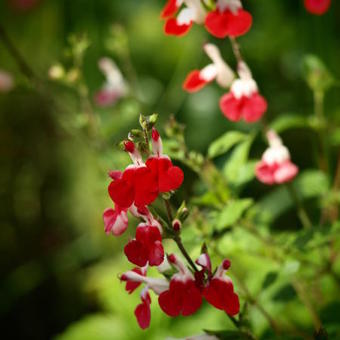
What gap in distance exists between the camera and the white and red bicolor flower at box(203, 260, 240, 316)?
0.76m

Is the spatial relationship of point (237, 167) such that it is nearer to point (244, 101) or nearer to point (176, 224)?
point (244, 101)

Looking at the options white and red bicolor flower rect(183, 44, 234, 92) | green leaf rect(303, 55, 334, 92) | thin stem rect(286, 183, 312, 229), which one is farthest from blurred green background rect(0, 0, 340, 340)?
white and red bicolor flower rect(183, 44, 234, 92)

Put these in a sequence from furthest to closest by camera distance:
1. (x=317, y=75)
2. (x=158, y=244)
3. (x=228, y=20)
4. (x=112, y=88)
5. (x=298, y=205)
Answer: (x=112, y=88)
(x=317, y=75)
(x=298, y=205)
(x=228, y=20)
(x=158, y=244)

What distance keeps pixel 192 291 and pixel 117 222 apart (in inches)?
6.0

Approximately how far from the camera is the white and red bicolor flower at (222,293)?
76 centimetres

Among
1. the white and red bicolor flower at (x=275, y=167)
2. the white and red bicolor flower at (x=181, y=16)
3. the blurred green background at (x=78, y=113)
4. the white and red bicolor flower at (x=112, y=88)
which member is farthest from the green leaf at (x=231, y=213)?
the blurred green background at (x=78, y=113)

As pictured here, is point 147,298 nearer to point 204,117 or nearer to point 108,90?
point 108,90

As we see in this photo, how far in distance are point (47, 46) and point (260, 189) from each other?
1388mm

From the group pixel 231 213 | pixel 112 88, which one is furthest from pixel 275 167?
pixel 112 88

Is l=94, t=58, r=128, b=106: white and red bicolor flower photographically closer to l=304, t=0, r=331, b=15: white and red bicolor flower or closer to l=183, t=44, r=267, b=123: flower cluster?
l=183, t=44, r=267, b=123: flower cluster

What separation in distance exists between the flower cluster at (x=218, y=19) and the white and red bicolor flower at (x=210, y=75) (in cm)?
12

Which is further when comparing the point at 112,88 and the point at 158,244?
the point at 112,88

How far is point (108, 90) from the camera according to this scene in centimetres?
173

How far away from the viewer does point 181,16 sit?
103 centimetres
